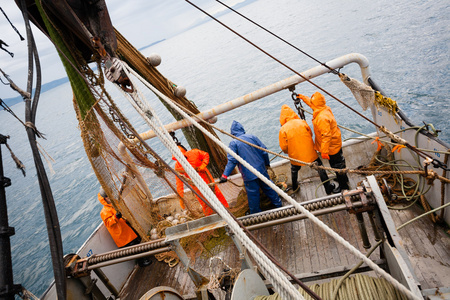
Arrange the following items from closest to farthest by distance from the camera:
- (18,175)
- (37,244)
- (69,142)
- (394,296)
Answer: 1. (394,296)
2. (37,244)
3. (18,175)
4. (69,142)

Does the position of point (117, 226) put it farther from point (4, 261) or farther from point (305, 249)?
point (305, 249)

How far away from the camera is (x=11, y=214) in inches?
814

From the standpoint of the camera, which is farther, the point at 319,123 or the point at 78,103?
the point at 319,123

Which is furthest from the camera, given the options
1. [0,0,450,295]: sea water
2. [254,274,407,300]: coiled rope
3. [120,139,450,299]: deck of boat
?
[0,0,450,295]: sea water

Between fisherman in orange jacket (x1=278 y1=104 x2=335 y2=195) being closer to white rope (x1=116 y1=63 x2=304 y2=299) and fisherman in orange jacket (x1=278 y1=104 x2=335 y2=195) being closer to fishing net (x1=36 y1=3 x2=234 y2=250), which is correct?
fishing net (x1=36 y1=3 x2=234 y2=250)

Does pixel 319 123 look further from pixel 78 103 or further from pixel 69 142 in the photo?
pixel 69 142

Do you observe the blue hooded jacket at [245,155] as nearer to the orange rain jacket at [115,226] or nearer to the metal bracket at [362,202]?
the orange rain jacket at [115,226]

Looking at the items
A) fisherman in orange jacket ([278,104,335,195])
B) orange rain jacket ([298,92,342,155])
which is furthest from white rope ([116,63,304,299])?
orange rain jacket ([298,92,342,155])

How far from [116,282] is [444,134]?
9839 millimetres

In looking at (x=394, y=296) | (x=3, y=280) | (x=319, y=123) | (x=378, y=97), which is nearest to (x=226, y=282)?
(x=394, y=296)

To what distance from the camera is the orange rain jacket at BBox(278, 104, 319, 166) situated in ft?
14.9

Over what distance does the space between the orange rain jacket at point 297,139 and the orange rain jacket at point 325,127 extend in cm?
19

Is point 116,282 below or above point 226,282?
below

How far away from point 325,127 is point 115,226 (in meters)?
3.85
